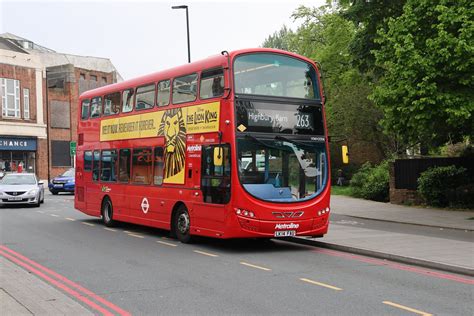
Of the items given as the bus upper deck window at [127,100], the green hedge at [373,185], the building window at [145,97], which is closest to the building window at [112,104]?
the bus upper deck window at [127,100]

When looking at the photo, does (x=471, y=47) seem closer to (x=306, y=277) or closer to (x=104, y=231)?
(x=306, y=277)

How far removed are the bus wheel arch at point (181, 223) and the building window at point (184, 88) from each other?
252cm

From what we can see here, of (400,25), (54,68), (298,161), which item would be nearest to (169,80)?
(298,161)

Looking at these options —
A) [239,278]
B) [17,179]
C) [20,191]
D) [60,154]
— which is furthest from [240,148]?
[60,154]

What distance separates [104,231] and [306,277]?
27.6ft

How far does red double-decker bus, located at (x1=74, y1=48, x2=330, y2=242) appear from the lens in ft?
36.8

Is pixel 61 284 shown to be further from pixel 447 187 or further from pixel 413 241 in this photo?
pixel 447 187

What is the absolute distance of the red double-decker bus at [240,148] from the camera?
11.2m

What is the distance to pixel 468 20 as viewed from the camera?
15672 millimetres

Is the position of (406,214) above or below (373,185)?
below

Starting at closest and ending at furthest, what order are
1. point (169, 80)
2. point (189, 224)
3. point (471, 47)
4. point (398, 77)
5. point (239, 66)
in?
point (239, 66), point (189, 224), point (169, 80), point (471, 47), point (398, 77)

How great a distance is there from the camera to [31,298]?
7.01 meters

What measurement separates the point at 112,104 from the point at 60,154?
40.6 m

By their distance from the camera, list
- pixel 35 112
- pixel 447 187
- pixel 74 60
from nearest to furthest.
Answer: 1. pixel 447 187
2. pixel 35 112
3. pixel 74 60
